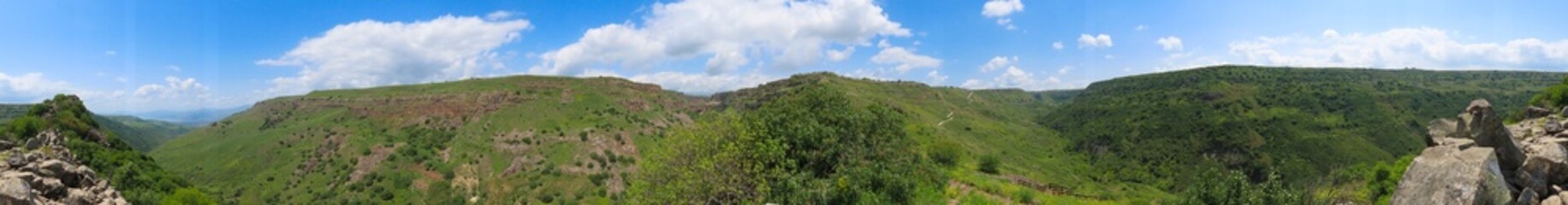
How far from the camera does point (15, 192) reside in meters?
17.9

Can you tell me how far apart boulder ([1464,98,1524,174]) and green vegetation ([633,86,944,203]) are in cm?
1561

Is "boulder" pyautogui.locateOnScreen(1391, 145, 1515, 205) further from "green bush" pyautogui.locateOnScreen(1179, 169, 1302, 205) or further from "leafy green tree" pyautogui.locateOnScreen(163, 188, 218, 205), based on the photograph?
"leafy green tree" pyautogui.locateOnScreen(163, 188, 218, 205)

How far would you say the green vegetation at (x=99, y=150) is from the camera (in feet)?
141

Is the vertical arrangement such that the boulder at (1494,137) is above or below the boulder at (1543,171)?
above

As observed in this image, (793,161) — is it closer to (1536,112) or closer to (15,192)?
(15,192)

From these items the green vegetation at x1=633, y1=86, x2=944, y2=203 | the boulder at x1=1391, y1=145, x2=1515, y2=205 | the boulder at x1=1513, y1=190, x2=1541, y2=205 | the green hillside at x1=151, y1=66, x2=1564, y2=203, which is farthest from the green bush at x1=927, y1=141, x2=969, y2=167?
the boulder at x1=1391, y1=145, x2=1515, y2=205

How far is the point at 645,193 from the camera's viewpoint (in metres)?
32.5

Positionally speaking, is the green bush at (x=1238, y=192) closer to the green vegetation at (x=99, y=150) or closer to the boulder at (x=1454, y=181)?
the boulder at (x=1454, y=181)

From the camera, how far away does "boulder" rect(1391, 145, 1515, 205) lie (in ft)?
41.3

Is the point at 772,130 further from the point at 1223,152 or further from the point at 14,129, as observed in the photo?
the point at 1223,152

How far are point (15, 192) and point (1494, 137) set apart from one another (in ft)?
119

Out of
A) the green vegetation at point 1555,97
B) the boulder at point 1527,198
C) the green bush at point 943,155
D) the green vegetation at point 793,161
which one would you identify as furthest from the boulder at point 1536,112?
the green bush at point 943,155

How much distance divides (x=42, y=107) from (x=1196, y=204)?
85.8 m

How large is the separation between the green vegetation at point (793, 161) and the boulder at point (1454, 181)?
1456 cm
